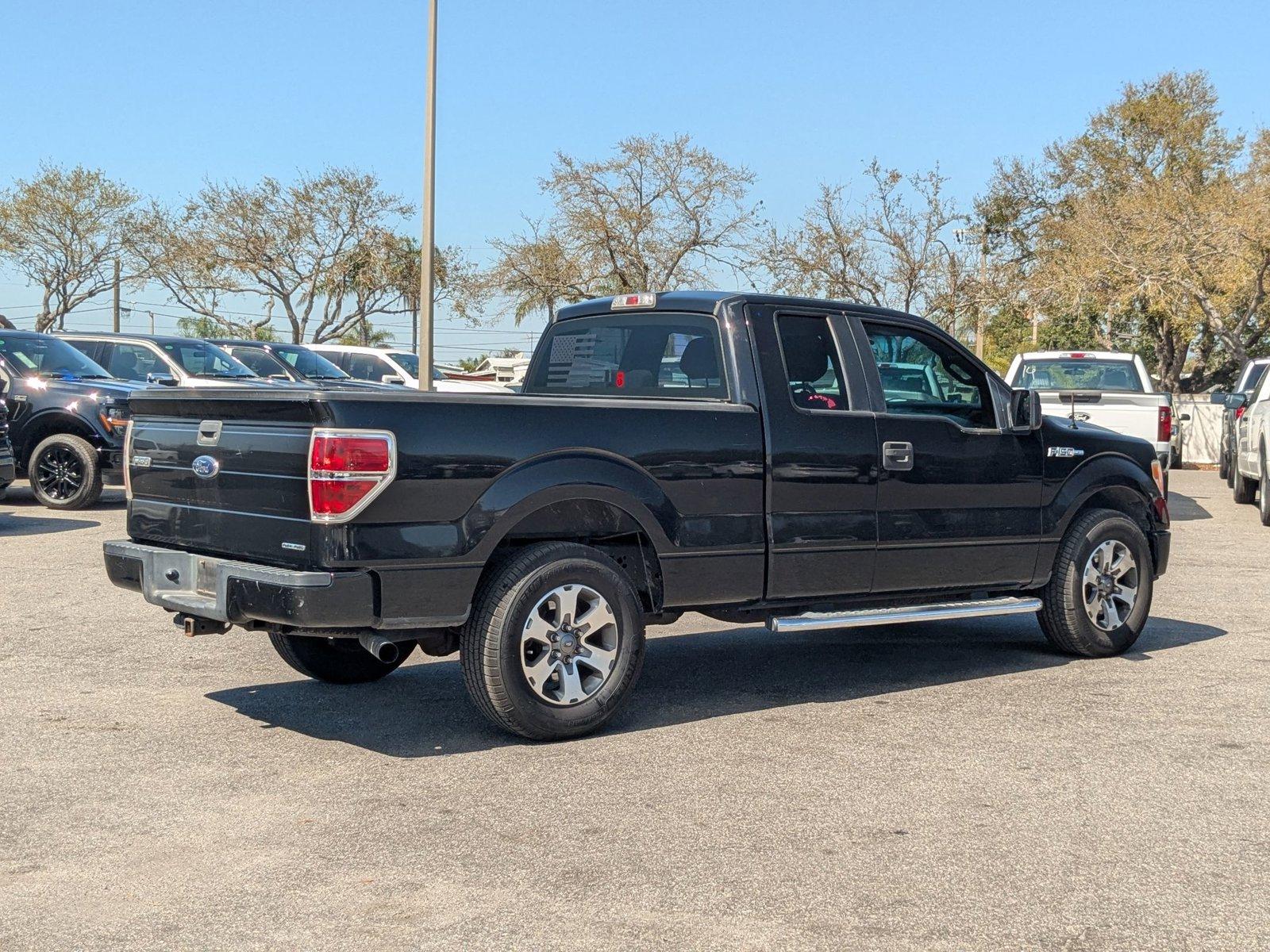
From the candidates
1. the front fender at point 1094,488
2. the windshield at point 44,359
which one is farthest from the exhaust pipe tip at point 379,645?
the windshield at point 44,359

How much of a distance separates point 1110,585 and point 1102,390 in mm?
7681

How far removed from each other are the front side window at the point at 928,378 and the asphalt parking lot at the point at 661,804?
1.40 meters

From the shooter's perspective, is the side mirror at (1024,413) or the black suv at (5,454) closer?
the side mirror at (1024,413)

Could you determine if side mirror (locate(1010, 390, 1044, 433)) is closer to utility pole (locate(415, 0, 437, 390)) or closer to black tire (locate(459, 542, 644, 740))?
black tire (locate(459, 542, 644, 740))

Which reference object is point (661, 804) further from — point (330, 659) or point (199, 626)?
point (330, 659)

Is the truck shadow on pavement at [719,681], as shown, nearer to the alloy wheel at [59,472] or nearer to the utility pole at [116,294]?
the alloy wheel at [59,472]

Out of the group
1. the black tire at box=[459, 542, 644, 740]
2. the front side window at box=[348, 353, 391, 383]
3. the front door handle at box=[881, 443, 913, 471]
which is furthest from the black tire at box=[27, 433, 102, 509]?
the front side window at box=[348, 353, 391, 383]

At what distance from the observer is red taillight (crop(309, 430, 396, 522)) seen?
17.7 ft

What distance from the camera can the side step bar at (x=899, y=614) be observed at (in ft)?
21.7

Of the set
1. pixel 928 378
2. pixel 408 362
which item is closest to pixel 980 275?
pixel 408 362

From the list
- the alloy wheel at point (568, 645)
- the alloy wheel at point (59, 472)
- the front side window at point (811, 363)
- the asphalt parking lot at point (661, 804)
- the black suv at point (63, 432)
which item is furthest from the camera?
the alloy wheel at point (59, 472)

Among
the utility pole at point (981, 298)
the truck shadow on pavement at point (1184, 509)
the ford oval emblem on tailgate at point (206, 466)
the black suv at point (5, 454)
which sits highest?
the utility pole at point (981, 298)

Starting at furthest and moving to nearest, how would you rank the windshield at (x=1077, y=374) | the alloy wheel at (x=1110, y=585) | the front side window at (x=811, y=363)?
the windshield at (x=1077, y=374) → the alloy wheel at (x=1110, y=585) → the front side window at (x=811, y=363)

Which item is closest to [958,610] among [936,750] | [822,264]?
[936,750]
